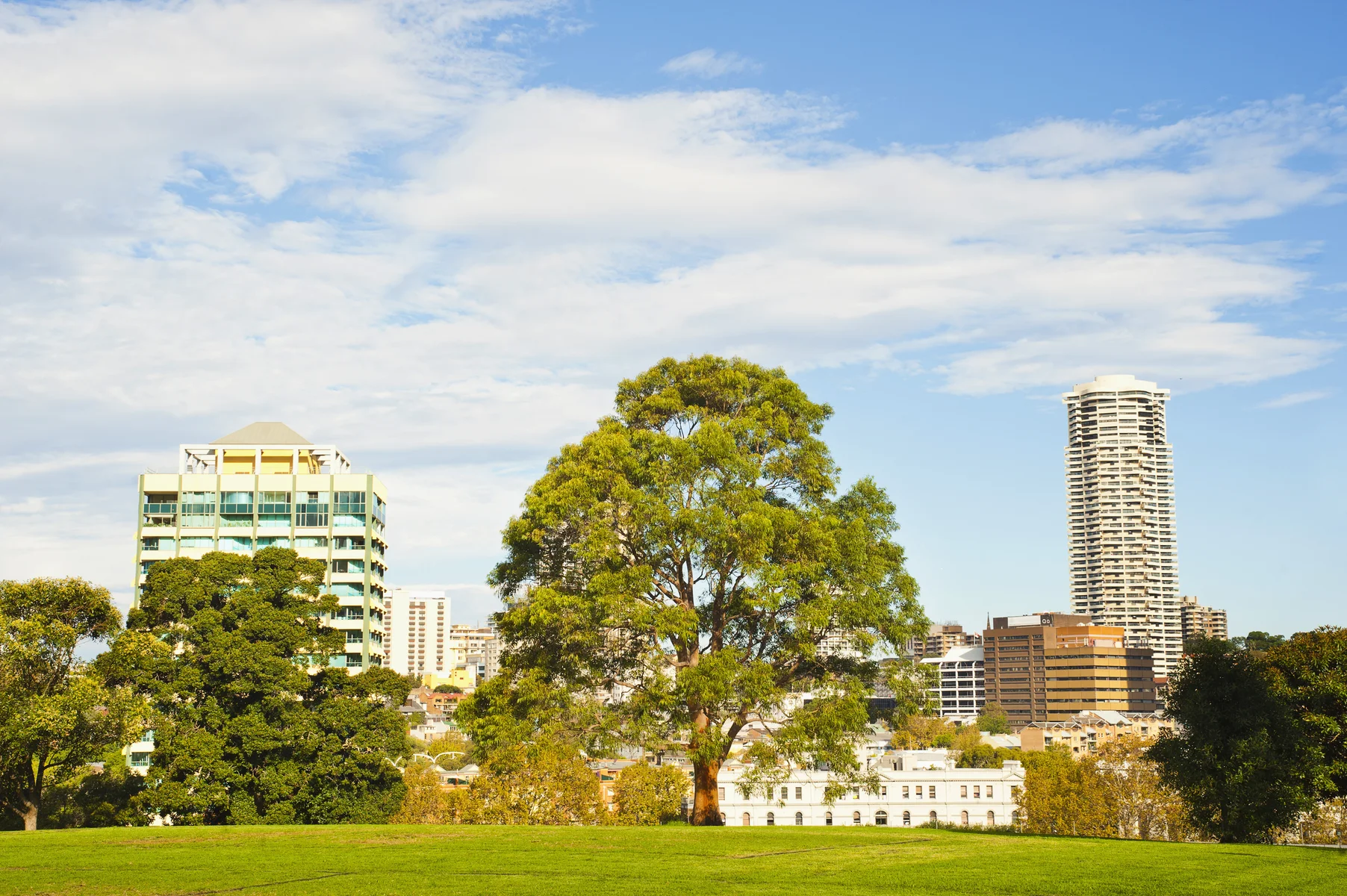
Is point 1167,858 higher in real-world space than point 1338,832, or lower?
higher

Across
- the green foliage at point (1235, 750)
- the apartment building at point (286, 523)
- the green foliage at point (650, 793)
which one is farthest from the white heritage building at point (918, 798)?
the green foliage at point (1235, 750)

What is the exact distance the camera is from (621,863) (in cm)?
2203

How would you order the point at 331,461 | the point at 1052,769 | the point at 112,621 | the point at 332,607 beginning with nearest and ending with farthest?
the point at 112,621
the point at 332,607
the point at 1052,769
the point at 331,461

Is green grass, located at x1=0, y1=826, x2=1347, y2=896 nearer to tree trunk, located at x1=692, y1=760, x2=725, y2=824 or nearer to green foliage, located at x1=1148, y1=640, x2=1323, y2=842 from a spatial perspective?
tree trunk, located at x1=692, y1=760, x2=725, y2=824

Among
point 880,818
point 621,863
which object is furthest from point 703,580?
point 880,818

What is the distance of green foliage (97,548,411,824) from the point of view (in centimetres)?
4194

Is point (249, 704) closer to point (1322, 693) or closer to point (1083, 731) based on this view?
point (1322, 693)

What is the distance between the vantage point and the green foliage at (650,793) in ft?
214

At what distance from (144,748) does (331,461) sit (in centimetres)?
2703

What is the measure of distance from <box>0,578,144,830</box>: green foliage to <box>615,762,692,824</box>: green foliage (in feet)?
94.8

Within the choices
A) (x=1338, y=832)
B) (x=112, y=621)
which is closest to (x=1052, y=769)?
(x=1338, y=832)

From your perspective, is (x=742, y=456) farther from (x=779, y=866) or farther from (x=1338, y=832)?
Result: (x=1338, y=832)

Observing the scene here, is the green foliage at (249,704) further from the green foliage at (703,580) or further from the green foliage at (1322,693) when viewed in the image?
the green foliage at (1322,693)

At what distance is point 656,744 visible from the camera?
31.3 metres
